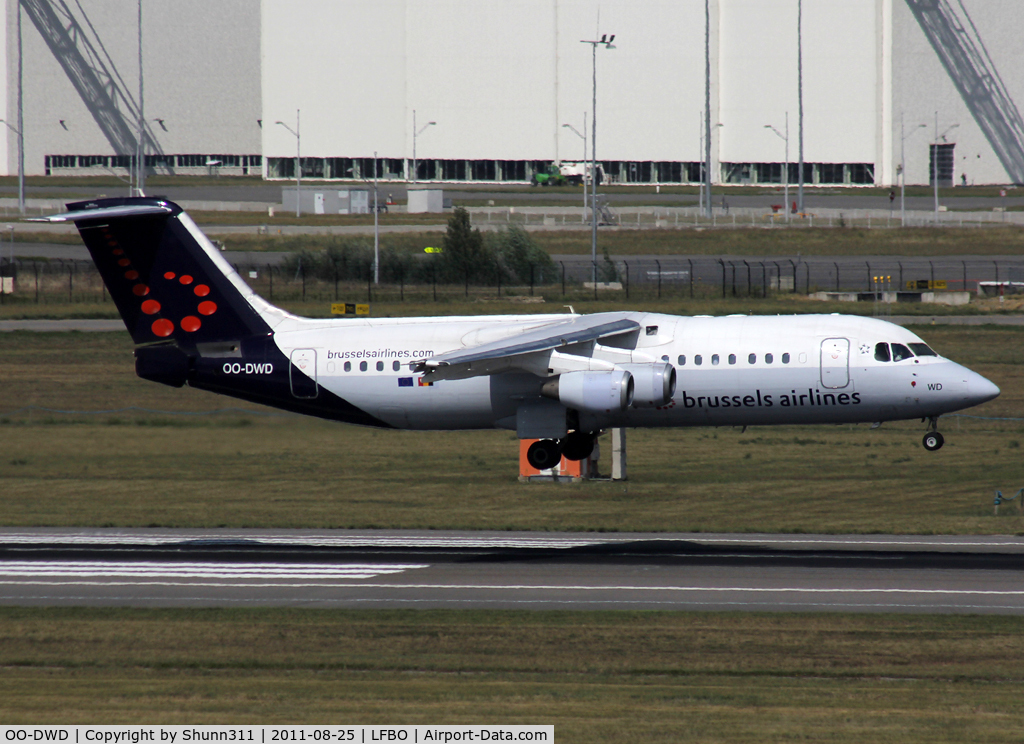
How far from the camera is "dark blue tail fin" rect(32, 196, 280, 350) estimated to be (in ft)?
116

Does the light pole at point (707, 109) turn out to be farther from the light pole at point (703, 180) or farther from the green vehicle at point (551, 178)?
the green vehicle at point (551, 178)

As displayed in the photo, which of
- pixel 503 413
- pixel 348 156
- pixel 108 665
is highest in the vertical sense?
pixel 348 156

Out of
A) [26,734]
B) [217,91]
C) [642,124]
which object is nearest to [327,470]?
[26,734]

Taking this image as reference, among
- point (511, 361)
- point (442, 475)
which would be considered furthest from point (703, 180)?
point (511, 361)

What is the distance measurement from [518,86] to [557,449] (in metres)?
117

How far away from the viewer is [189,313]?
35.6 m

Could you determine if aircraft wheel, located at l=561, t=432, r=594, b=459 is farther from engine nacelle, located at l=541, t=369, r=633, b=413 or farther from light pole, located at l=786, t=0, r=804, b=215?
light pole, located at l=786, t=0, r=804, b=215

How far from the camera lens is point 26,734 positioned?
18297 millimetres

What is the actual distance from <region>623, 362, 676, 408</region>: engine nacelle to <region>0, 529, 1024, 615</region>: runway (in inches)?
153

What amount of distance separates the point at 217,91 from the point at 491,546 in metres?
136

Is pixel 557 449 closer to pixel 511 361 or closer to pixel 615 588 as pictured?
pixel 511 361

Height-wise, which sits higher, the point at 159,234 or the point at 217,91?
the point at 217,91

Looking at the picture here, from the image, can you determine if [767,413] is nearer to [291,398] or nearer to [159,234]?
[291,398]

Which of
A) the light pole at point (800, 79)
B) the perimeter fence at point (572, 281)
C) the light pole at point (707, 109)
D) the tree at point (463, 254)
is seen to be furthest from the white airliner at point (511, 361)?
the light pole at point (800, 79)
